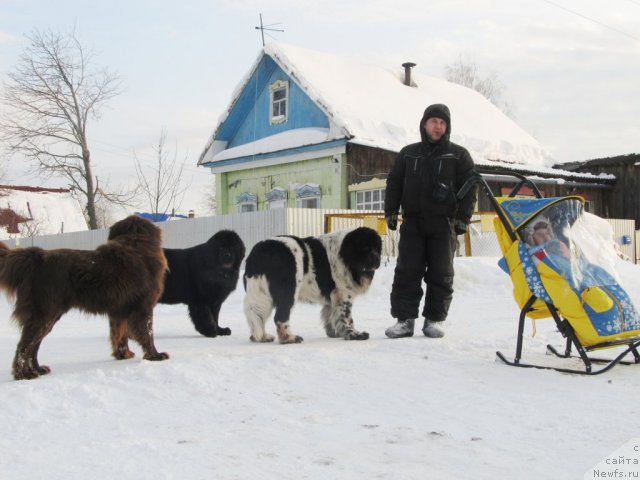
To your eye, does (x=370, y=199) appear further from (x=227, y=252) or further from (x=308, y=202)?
(x=227, y=252)

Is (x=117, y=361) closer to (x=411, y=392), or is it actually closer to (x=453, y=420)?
(x=411, y=392)

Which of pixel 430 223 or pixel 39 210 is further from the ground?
pixel 39 210

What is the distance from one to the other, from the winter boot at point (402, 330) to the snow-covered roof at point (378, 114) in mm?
11974

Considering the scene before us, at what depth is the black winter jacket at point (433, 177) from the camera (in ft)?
18.1

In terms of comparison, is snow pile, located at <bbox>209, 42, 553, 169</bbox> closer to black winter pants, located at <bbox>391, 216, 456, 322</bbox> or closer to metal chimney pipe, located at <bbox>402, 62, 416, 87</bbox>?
metal chimney pipe, located at <bbox>402, 62, 416, 87</bbox>

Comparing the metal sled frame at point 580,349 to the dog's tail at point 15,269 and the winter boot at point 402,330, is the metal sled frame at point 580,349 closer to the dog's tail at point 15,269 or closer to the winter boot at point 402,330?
the winter boot at point 402,330

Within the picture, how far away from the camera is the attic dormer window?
2083 centimetres

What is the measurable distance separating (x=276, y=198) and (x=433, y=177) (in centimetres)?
1580

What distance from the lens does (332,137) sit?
1819 cm

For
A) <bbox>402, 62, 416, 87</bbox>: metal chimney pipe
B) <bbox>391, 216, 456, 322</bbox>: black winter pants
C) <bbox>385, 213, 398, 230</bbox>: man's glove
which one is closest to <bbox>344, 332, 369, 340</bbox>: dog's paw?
<bbox>391, 216, 456, 322</bbox>: black winter pants

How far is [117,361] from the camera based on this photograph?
4672 mm

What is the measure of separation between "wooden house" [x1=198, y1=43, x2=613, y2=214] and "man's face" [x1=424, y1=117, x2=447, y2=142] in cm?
1161

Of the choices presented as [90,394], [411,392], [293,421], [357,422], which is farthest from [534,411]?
[90,394]

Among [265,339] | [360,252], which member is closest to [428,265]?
[360,252]
